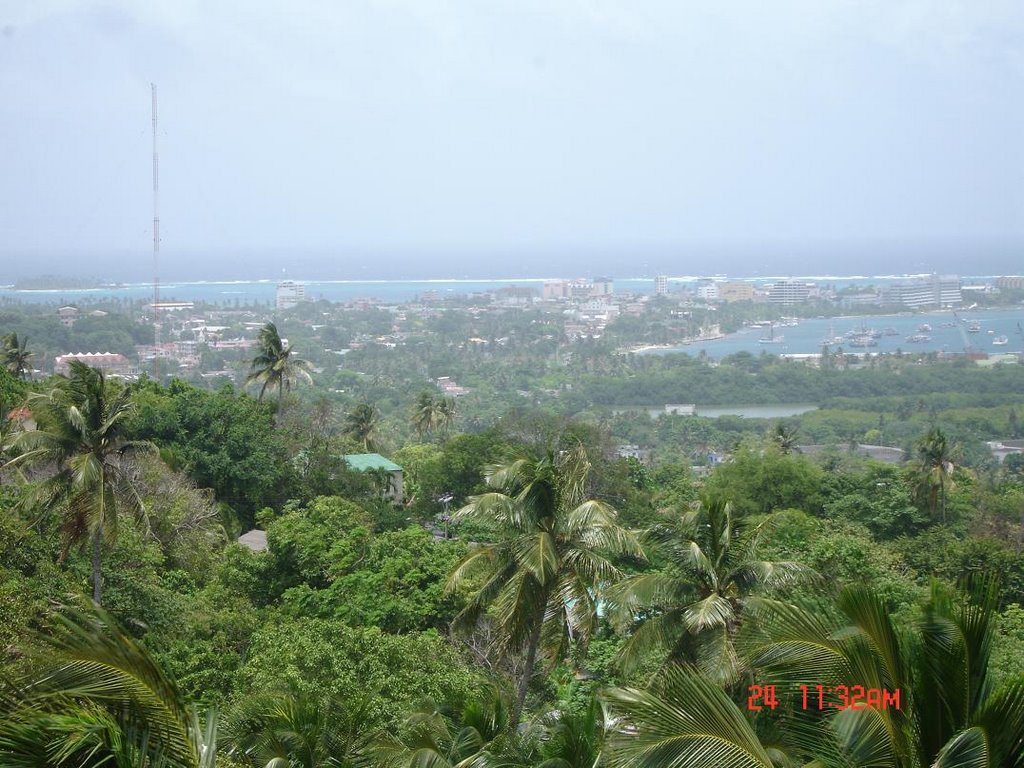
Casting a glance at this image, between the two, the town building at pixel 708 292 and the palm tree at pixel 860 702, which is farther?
the town building at pixel 708 292

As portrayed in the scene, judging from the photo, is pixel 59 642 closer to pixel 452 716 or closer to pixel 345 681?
pixel 452 716

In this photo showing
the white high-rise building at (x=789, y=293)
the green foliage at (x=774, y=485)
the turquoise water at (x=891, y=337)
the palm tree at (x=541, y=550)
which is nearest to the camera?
the palm tree at (x=541, y=550)

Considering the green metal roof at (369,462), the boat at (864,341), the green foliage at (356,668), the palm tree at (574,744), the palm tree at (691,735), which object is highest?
the palm tree at (691,735)

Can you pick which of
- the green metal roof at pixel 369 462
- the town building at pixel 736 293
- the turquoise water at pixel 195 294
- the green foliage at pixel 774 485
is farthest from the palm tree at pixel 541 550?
the town building at pixel 736 293

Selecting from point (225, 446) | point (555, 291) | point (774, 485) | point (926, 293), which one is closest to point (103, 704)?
point (225, 446)

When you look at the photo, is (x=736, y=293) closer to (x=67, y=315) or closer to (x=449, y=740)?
(x=67, y=315)

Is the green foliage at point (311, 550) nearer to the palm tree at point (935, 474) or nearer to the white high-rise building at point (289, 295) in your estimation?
the palm tree at point (935, 474)

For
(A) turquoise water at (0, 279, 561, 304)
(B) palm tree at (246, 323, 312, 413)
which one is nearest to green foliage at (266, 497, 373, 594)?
(B) palm tree at (246, 323, 312, 413)
